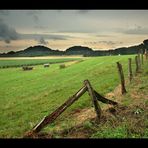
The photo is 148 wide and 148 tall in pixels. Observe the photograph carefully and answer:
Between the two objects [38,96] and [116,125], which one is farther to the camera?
[38,96]

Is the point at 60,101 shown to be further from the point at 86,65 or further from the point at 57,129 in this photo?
the point at 86,65

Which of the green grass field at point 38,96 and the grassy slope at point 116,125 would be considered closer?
the grassy slope at point 116,125

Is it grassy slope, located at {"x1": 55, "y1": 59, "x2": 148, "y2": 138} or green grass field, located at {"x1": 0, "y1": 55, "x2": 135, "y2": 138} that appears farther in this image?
green grass field, located at {"x1": 0, "y1": 55, "x2": 135, "y2": 138}

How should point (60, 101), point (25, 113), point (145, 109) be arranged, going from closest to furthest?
point (145, 109) → point (25, 113) → point (60, 101)

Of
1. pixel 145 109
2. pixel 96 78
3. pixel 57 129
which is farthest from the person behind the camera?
pixel 96 78
